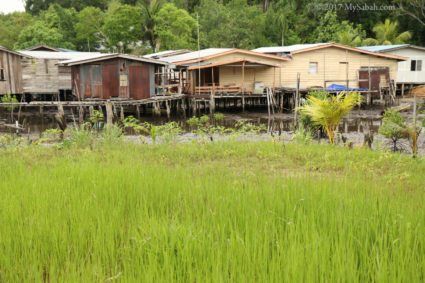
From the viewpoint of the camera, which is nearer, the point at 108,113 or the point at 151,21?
the point at 108,113

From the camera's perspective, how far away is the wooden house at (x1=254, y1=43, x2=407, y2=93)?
34.5m

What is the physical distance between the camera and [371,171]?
7.13 m

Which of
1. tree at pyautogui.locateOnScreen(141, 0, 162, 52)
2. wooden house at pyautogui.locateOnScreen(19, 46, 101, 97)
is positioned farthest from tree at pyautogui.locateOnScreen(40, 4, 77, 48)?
wooden house at pyautogui.locateOnScreen(19, 46, 101, 97)

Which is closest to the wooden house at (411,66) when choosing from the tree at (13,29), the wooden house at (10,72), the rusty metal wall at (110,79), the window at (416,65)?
the window at (416,65)

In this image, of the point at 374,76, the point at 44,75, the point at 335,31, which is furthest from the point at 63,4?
the point at 374,76

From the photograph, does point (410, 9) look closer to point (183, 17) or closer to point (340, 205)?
point (183, 17)

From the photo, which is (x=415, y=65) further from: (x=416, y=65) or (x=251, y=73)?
(x=251, y=73)

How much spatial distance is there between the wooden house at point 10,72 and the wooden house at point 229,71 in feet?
37.6

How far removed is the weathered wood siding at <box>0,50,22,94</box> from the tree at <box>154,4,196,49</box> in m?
17.0

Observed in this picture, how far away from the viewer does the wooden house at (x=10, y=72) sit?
29125 millimetres

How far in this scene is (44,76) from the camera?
32.5 m

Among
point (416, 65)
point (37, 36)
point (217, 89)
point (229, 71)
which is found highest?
point (37, 36)

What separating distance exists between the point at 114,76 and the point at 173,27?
1994 centimetres

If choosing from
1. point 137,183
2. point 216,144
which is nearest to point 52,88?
point 216,144
